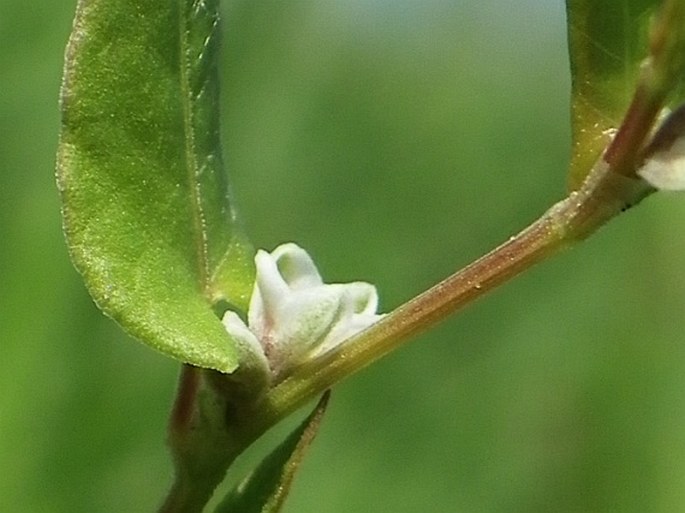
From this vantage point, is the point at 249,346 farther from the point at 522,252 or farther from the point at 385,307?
the point at 385,307

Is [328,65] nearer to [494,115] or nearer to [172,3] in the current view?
[494,115]

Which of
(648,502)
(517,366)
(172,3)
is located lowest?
(648,502)

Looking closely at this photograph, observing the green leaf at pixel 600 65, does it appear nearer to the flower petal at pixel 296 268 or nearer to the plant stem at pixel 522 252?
the plant stem at pixel 522 252

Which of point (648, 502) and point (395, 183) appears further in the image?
point (395, 183)

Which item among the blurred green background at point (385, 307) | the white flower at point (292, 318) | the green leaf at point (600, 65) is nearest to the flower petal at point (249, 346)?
the white flower at point (292, 318)

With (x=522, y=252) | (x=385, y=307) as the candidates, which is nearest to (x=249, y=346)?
(x=522, y=252)

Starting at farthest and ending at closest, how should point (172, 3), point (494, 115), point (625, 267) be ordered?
point (494, 115) → point (625, 267) → point (172, 3)

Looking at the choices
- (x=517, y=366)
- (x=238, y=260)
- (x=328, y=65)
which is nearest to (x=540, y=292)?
(x=517, y=366)
